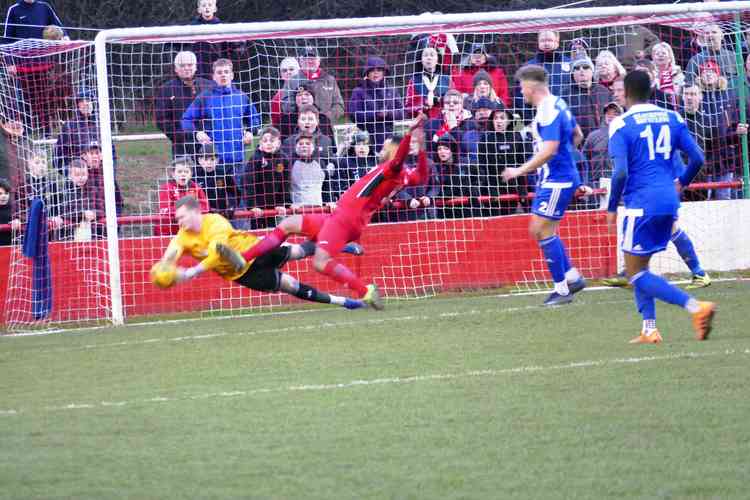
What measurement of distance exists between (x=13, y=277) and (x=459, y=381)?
22.2ft

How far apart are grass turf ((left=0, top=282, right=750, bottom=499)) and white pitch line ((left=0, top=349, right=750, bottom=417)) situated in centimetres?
2

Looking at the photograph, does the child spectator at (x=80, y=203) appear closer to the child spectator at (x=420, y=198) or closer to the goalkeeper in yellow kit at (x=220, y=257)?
the goalkeeper in yellow kit at (x=220, y=257)

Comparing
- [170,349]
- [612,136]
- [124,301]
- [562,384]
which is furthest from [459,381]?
[124,301]

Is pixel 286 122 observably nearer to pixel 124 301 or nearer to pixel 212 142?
pixel 212 142

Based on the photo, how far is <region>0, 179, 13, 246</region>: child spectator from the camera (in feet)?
43.5

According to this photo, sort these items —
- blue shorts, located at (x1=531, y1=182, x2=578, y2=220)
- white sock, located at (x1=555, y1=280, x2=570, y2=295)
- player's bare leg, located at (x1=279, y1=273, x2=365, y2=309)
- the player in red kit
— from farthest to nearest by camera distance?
player's bare leg, located at (x1=279, y1=273, x2=365, y2=309)
the player in red kit
white sock, located at (x1=555, y1=280, x2=570, y2=295)
blue shorts, located at (x1=531, y1=182, x2=578, y2=220)

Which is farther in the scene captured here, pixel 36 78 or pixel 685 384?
pixel 36 78

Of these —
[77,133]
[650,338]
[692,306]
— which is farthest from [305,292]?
[692,306]

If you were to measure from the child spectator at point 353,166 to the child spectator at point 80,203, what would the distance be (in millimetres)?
2715

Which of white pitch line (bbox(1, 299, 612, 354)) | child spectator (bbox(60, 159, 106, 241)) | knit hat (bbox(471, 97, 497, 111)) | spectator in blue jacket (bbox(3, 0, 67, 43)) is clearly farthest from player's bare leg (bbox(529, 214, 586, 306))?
spectator in blue jacket (bbox(3, 0, 67, 43))

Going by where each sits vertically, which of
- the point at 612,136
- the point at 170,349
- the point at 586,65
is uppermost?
the point at 586,65

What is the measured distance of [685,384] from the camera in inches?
287

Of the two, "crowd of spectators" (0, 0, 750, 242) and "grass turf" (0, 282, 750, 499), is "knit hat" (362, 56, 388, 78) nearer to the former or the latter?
"crowd of spectators" (0, 0, 750, 242)

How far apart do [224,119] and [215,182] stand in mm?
731
